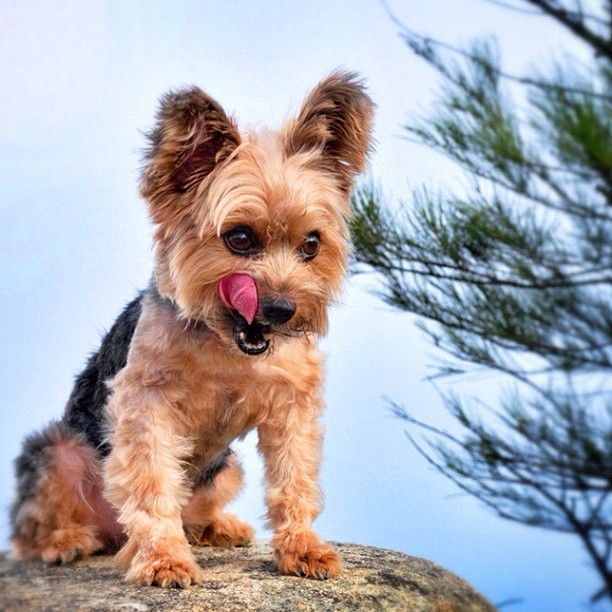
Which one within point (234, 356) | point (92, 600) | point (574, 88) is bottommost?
point (92, 600)

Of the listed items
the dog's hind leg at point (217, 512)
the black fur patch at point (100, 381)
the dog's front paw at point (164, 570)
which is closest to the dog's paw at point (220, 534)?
the dog's hind leg at point (217, 512)

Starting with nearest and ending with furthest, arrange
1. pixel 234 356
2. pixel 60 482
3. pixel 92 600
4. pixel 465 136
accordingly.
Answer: pixel 92 600 < pixel 234 356 < pixel 60 482 < pixel 465 136

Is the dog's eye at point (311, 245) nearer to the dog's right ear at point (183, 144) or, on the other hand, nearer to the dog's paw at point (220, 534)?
the dog's right ear at point (183, 144)

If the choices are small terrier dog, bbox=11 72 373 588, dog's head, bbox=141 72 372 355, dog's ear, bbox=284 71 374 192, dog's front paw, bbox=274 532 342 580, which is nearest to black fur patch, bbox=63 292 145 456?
small terrier dog, bbox=11 72 373 588

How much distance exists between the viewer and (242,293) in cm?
380

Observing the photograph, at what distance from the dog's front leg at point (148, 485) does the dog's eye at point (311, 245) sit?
77cm

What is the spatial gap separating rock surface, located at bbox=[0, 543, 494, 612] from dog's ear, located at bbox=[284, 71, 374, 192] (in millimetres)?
1626

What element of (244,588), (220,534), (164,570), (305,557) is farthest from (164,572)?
(220,534)

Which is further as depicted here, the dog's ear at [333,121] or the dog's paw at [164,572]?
the dog's ear at [333,121]

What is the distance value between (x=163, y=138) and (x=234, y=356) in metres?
0.86

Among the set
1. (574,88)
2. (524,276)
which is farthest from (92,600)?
(574,88)

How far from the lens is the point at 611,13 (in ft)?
15.7

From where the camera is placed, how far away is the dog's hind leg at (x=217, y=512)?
15.5 feet

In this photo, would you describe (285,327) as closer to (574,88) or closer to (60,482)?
(60,482)
